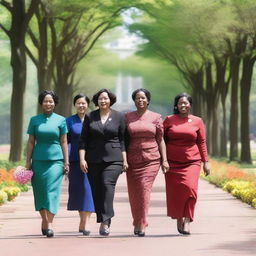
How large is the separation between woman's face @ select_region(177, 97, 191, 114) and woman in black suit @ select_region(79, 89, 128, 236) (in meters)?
0.88

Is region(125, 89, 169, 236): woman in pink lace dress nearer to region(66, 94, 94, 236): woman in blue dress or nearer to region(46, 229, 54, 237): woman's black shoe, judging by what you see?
region(66, 94, 94, 236): woman in blue dress

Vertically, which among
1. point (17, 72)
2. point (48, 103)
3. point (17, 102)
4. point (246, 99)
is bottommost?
point (48, 103)

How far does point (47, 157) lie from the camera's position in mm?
14031

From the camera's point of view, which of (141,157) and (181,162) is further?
(181,162)

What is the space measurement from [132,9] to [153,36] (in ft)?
23.4

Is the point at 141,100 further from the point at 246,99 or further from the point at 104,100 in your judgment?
the point at 246,99

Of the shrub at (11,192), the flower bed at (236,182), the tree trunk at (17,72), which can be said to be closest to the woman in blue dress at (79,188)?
the flower bed at (236,182)

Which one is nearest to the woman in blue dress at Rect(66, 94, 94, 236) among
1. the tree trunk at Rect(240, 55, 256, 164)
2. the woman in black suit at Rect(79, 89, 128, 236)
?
the woman in black suit at Rect(79, 89, 128, 236)

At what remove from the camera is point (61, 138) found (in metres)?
14.2

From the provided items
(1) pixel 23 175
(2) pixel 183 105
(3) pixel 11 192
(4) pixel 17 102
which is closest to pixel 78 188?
(1) pixel 23 175

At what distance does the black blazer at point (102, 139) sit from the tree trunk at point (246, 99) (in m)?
29.8

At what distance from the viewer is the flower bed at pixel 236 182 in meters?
20.9

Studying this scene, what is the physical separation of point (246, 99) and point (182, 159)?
1156 inches

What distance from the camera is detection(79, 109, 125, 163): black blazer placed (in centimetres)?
1398
